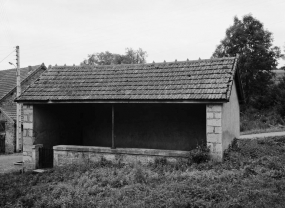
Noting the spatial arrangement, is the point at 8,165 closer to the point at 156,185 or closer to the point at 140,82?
the point at 140,82

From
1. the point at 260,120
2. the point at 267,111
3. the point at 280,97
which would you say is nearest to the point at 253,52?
the point at 280,97

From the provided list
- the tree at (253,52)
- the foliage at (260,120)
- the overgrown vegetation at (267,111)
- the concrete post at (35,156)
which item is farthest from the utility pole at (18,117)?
the tree at (253,52)

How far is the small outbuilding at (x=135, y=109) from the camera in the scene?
10.9 m

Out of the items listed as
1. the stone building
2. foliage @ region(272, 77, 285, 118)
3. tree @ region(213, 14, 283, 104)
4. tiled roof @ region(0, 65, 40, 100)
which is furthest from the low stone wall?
tree @ region(213, 14, 283, 104)

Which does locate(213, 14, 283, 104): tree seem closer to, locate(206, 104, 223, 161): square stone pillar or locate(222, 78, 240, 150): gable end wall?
locate(222, 78, 240, 150): gable end wall

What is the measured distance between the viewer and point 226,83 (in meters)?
10.8

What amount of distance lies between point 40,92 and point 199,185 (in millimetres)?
7943

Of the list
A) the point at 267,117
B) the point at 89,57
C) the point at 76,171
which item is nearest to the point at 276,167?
the point at 76,171

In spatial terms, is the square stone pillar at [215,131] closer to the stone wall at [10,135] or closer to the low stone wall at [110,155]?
the low stone wall at [110,155]

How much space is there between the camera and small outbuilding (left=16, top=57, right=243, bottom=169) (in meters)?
10.9

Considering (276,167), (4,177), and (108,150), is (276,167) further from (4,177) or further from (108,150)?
(4,177)

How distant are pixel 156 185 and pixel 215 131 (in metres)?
3.19

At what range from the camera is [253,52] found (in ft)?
122

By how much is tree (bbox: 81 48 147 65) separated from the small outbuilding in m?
36.0
